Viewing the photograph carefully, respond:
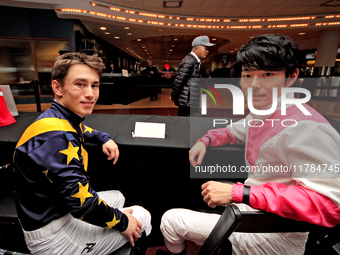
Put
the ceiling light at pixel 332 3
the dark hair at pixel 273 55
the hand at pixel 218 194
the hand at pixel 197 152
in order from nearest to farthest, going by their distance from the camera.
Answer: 1. the hand at pixel 218 194
2. the dark hair at pixel 273 55
3. the hand at pixel 197 152
4. the ceiling light at pixel 332 3

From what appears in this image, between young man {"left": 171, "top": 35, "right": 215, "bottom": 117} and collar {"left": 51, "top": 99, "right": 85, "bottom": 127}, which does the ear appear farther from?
young man {"left": 171, "top": 35, "right": 215, "bottom": 117}

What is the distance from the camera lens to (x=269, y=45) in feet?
2.58

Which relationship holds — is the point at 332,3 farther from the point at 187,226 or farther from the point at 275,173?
the point at 187,226

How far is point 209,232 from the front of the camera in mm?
814

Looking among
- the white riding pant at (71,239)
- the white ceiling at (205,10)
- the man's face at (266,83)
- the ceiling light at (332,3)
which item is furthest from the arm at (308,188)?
the ceiling light at (332,3)

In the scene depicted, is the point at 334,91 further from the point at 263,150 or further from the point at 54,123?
the point at 54,123

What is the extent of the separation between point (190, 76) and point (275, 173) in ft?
6.58

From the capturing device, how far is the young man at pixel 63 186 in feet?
2.24

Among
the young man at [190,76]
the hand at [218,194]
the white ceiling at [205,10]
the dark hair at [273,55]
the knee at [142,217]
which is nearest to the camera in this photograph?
the hand at [218,194]

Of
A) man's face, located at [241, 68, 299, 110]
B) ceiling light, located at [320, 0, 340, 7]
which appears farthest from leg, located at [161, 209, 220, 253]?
ceiling light, located at [320, 0, 340, 7]

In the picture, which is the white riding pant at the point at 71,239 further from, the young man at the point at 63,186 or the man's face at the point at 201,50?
the man's face at the point at 201,50

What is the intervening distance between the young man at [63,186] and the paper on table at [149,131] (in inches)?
20.4

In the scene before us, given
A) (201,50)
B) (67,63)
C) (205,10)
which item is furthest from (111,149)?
(205,10)

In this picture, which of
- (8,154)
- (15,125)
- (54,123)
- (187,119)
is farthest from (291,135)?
(15,125)
